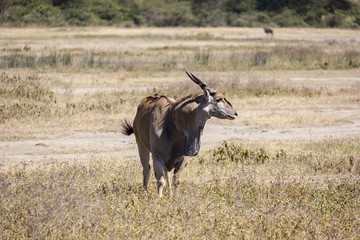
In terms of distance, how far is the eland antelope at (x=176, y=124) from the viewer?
7.57 meters

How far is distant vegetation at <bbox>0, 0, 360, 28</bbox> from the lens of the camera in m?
78.2

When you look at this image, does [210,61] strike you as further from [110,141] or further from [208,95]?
[208,95]

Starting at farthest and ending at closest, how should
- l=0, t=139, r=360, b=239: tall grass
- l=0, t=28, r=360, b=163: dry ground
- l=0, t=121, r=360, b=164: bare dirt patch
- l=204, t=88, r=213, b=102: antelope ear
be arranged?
1. l=0, t=28, r=360, b=163: dry ground
2. l=0, t=121, r=360, b=164: bare dirt patch
3. l=204, t=88, r=213, b=102: antelope ear
4. l=0, t=139, r=360, b=239: tall grass

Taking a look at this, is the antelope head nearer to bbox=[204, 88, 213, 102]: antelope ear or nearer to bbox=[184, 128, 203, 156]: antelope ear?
bbox=[204, 88, 213, 102]: antelope ear

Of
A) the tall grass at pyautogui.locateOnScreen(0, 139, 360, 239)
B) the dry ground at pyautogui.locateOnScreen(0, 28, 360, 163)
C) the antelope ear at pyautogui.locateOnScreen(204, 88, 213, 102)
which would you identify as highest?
the antelope ear at pyautogui.locateOnScreen(204, 88, 213, 102)

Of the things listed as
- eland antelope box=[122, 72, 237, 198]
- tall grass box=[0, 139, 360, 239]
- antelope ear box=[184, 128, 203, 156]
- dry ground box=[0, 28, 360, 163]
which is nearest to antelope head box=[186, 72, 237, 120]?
eland antelope box=[122, 72, 237, 198]

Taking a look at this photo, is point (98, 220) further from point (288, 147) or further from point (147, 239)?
point (288, 147)

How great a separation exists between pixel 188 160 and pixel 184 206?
14.4 feet

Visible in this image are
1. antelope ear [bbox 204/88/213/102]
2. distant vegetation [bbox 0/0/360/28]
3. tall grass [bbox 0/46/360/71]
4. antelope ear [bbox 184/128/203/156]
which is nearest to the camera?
antelope ear [bbox 204/88/213/102]

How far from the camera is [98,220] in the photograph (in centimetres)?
695

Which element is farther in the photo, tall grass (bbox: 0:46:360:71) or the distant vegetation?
the distant vegetation

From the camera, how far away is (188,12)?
8831 cm

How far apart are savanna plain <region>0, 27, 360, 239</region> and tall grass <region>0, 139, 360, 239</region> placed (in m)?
0.02

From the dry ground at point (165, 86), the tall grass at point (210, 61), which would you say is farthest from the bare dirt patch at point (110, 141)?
the tall grass at point (210, 61)
